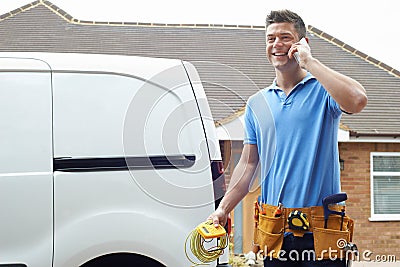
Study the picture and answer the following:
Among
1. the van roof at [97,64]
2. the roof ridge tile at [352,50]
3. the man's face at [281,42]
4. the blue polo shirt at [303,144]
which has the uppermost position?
the roof ridge tile at [352,50]

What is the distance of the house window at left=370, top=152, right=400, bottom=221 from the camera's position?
35.2 feet

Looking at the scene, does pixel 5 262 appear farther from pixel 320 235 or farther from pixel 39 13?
pixel 39 13

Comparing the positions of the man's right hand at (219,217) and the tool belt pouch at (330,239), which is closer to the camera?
the tool belt pouch at (330,239)

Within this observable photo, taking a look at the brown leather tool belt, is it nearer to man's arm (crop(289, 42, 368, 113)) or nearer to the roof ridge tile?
man's arm (crop(289, 42, 368, 113))

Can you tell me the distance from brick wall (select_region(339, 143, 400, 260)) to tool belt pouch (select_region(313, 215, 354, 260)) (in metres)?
8.16

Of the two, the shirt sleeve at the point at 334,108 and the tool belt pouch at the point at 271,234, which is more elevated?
the shirt sleeve at the point at 334,108

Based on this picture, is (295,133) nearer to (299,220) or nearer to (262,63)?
(299,220)

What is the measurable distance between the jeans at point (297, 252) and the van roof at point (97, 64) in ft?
4.24

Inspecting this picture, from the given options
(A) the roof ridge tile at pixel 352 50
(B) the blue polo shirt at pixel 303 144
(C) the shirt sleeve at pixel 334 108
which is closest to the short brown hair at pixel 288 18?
(B) the blue polo shirt at pixel 303 144

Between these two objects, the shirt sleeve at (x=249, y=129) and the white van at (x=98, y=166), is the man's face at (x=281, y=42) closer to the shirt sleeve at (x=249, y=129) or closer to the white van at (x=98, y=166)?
the shirt sleeve at (x=249, y=129)

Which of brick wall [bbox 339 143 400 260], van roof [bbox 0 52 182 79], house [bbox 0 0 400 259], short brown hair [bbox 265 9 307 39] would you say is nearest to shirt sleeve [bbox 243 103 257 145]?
short brown hair [bbox 265 9 307 39]

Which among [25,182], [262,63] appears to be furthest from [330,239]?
[262,63]

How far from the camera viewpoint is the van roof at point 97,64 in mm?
3371

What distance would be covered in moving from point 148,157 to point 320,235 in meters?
1.13
